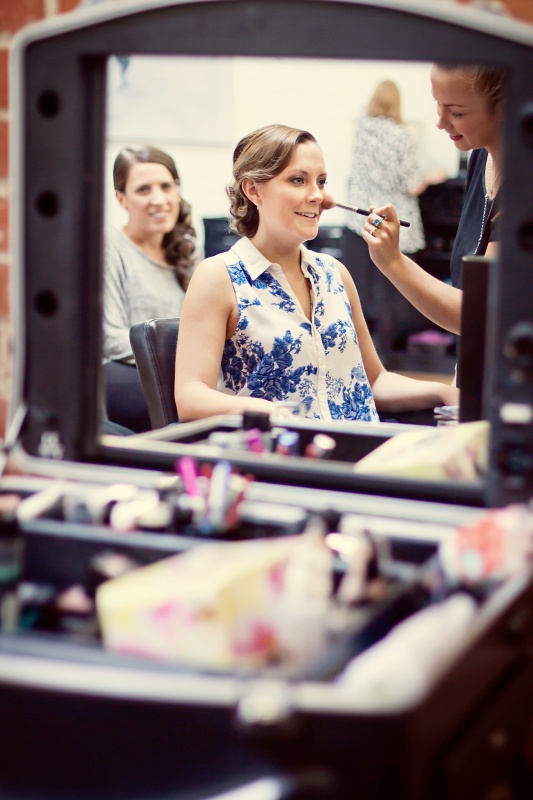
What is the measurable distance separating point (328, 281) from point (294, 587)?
4.90ft

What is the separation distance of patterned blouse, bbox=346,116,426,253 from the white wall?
3.0 inches

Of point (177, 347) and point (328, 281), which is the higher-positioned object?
point (328, 281)

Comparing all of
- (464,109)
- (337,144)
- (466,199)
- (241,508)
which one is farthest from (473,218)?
(337,144)

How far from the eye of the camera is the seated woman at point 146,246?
2.94m

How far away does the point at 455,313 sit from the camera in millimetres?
1629

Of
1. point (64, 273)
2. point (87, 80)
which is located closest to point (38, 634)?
point (64, 273)

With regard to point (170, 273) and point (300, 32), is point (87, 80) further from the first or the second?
point (170, 273)

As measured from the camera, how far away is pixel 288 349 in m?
1.86

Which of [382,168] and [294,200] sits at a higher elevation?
[382,168]

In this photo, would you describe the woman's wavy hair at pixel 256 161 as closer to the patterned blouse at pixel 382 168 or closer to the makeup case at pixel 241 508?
the makeup case at pixel 241 508

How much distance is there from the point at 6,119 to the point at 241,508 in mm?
549

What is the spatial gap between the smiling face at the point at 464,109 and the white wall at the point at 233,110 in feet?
9.76

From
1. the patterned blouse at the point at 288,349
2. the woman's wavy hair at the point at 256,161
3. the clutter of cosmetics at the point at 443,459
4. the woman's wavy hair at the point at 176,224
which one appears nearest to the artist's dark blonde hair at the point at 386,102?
the woman's wavy hair at the point at 176,224

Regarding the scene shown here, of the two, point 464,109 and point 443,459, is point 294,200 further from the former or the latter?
point 443,459
